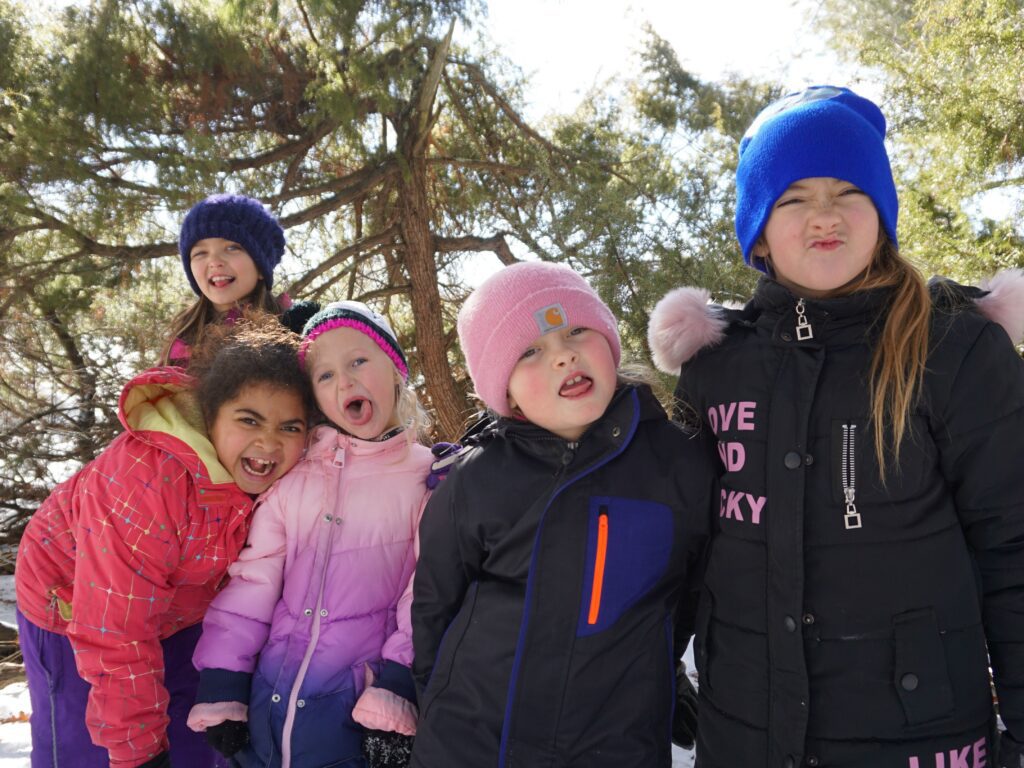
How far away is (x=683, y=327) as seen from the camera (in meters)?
1.61

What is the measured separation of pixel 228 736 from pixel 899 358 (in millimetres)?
1630

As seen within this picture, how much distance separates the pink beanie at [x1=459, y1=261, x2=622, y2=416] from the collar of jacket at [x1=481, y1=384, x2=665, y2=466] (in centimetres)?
11

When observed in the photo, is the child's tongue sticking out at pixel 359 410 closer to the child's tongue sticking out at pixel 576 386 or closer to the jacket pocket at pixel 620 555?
the child's tongue sticking out at pixel 576 386

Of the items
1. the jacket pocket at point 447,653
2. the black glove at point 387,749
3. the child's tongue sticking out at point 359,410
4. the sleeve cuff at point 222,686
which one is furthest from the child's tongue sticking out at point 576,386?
the sleeve cuff at point 222,686

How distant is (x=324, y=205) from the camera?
471 centimetres

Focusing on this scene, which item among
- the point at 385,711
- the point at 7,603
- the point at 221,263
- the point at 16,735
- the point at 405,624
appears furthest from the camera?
the point at 7,603

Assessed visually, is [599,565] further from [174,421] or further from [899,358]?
[174,421]

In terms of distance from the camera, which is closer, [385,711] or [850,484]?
[850,484]

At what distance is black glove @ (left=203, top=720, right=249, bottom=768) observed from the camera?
159 centimetres

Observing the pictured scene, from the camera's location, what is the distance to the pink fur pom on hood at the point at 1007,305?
4.43 ft

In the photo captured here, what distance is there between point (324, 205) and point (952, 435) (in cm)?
419

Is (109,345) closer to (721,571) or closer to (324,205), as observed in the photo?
(324,205)

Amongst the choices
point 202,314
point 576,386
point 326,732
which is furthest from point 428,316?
point 326,732

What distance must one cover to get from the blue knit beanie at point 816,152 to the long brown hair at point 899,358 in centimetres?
18
